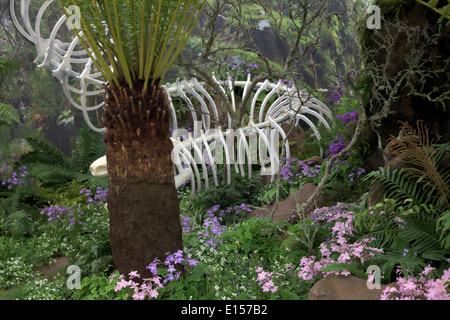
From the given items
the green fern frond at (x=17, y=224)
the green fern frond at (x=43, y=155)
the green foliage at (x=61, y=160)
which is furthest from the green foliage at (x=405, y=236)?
the green fern frond at (x=43, y=155)

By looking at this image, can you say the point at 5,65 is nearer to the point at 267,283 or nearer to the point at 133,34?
A: the point at 133,34

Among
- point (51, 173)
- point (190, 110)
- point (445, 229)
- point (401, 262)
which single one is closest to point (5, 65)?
point (51, 173)

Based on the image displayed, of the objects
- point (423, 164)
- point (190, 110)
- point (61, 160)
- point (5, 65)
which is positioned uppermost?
point (5, 65)

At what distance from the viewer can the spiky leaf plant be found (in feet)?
10.2

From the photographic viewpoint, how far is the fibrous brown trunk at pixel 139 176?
316cm

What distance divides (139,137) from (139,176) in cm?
24

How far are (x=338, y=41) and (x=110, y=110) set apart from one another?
26.6ft

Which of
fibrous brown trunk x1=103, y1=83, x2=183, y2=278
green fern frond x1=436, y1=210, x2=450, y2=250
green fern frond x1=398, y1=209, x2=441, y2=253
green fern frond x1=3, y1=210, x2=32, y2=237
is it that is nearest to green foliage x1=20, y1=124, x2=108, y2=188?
green fern frond x1=3, y1=210, x2=32, y2=237

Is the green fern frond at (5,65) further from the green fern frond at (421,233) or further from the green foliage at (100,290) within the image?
the green fern frond at (421,233)

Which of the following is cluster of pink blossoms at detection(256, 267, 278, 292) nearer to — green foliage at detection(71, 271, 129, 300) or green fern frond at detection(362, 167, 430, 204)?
green foliage at detection(71, 271, 129, 300)

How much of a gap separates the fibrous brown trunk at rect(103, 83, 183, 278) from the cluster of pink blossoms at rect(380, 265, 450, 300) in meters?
1.40

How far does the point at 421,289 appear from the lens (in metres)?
2.66
